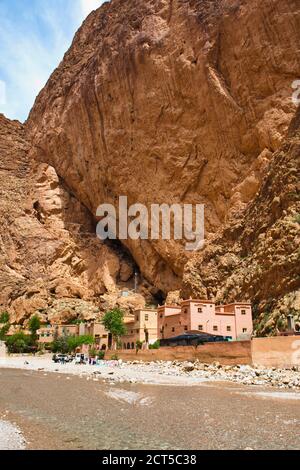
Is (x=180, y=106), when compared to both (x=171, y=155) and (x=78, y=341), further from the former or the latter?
(x=78, y=341)

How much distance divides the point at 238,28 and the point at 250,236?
2422 cm

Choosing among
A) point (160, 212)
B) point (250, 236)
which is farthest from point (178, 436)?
point (160, 212)

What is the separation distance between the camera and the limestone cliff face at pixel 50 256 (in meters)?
65.4

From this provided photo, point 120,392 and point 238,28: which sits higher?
point 238,28

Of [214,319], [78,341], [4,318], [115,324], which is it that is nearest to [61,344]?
[78,341]

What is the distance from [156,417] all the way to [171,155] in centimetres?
4601

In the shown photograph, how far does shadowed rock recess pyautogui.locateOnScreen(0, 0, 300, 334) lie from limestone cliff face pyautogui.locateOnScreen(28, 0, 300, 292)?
0.50 feet

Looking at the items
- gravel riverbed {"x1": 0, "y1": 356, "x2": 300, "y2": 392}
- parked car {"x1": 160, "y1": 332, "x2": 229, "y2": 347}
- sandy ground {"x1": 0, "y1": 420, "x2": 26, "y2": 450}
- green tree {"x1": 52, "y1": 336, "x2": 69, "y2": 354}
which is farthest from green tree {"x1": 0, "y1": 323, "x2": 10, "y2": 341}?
sandy ground {"x1": 0, "y1": 420, "x2": 26, "y2": 450}

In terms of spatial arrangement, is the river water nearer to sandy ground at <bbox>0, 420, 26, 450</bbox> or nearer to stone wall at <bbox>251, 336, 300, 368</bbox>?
sandy ground at <bbox>0, 420, 26, 450</bbox>

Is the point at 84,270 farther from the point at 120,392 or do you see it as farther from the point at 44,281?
the point at 120,392

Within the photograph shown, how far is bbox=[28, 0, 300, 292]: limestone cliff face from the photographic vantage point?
48.5 meters

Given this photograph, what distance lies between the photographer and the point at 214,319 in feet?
136

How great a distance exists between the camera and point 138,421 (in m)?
12.5

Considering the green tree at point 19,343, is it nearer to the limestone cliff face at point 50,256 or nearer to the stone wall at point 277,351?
the limestone cliff face at point 50,256
